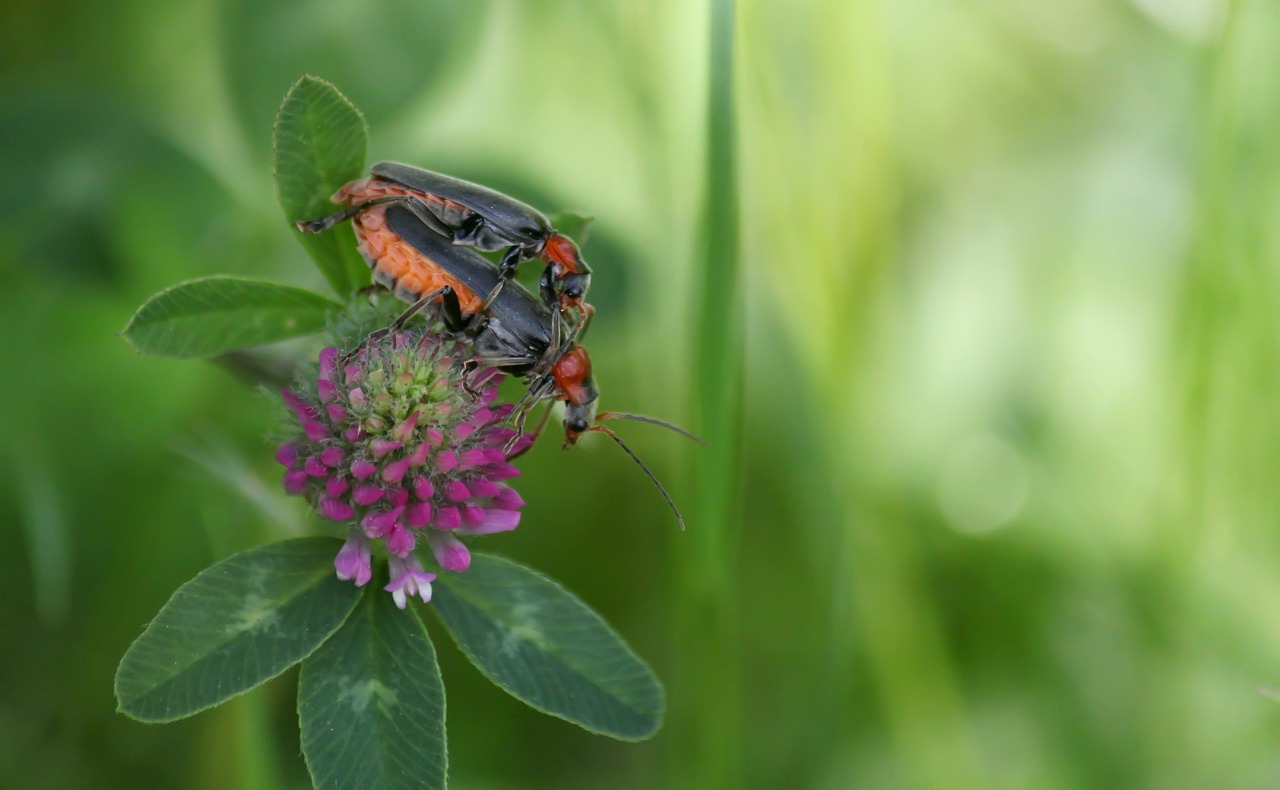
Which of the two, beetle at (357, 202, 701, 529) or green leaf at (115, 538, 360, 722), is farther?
beetle at (357, 202, 701, 529)

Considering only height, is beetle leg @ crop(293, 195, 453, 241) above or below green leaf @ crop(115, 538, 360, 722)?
above

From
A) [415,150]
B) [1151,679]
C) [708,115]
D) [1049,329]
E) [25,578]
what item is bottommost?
[1151,679]

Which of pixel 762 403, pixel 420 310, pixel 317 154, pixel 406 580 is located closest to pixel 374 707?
pixel 406 580

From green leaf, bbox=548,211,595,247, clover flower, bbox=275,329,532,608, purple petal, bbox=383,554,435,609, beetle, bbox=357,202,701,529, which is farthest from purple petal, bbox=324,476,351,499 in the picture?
green leaf, bbox=548,211,595,247

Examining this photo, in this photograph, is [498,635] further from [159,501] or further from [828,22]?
[828,22]

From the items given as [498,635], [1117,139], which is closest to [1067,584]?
[1117,139]

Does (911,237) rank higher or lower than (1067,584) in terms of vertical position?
higher

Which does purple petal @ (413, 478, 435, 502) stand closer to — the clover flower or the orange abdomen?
the clover flower

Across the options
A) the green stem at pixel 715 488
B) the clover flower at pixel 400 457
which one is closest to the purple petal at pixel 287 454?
the clover flower at pixel 400 457
